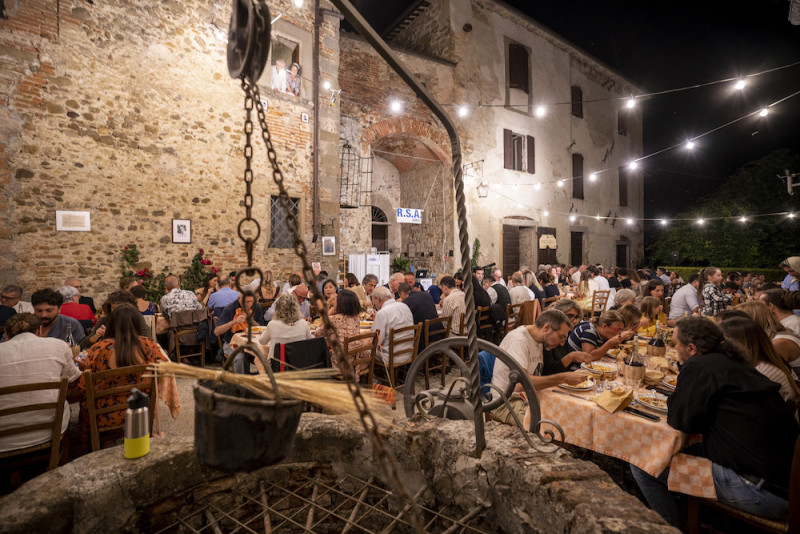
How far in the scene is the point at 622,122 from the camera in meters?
17.7

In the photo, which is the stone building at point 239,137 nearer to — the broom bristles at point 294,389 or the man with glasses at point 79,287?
the man with glasses at point 79,287

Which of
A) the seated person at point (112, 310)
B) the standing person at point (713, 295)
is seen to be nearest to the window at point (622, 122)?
the standing person at point (713, 295)

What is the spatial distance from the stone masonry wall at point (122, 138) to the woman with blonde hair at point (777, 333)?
7.45 meters

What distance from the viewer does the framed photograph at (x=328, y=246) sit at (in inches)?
346

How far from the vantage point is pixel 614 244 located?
56.3 feet

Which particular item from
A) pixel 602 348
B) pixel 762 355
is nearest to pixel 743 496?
pixel 762 355

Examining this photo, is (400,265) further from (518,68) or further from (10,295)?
(10,295)

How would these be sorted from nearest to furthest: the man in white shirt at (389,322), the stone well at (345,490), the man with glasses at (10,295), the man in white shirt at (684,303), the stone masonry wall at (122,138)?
the stone well at (345,490), the man with glasses at (10,295), the man in white shirt at (389,322), the man in white shirt at (684,303), the stone masonry wall at (122,138)

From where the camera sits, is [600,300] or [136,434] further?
[600,300]

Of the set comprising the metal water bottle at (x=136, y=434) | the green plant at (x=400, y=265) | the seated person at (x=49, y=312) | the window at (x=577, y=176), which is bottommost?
the metal water bottle at (x=136, y=434)

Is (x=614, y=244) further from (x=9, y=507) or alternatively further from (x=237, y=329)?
(x=9, y=507)

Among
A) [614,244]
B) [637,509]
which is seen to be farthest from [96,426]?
[614,244]

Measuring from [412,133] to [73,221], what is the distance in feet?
26.6

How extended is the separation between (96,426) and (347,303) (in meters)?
2.34
